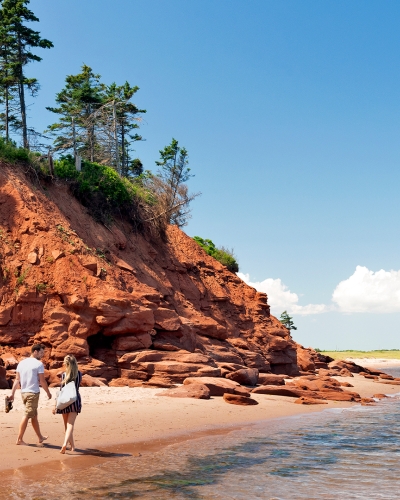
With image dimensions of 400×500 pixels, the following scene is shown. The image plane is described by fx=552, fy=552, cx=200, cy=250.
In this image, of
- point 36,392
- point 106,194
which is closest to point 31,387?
point 36,392

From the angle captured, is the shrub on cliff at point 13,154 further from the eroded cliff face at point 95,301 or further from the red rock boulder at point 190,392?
the red rock boulder at point 190,392

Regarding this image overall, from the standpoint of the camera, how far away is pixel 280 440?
12.1 meters

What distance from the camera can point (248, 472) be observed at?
8891 mm

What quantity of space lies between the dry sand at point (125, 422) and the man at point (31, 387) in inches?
12.6

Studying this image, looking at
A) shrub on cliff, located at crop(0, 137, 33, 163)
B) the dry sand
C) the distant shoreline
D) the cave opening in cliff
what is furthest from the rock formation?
the distant shoreline

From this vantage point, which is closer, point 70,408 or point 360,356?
point 70,408

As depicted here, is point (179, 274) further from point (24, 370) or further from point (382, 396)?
point (24, 370)

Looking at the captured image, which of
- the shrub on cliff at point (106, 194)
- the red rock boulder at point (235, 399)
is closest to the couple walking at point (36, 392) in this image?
the red rock boulder at point (235, 399)

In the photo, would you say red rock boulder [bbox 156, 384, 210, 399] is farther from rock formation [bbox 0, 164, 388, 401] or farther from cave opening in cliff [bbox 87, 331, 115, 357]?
cave opening in cliff [bbox 87, 331, 115, 357]

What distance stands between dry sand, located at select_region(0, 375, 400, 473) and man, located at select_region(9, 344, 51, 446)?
32cm

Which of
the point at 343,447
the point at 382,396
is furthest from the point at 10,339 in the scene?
the point at 382,396

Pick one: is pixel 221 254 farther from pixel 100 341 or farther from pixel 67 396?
pixel 67 396

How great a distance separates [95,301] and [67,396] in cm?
1093

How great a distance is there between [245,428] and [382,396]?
42.2 feet
